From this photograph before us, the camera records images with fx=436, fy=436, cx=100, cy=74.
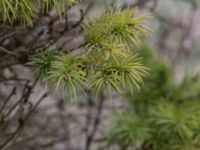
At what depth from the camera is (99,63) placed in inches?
26.7

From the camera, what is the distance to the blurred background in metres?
0.92

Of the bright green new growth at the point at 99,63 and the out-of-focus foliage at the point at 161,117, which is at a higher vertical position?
the bright green new growth at the point at 99,63

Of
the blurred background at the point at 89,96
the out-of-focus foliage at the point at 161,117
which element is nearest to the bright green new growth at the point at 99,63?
the blurred background at the point at 89,96

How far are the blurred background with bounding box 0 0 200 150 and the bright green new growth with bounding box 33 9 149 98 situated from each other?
62 millimetres

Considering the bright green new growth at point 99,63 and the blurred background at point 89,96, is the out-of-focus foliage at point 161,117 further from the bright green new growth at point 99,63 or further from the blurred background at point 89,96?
the bright green new growth at point 99,63

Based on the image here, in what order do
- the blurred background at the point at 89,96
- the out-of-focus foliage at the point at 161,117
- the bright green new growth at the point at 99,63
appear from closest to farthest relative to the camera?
the bright green new growth at the point at 99,63, the blurred background at the point at 89,96, the out-of-focus foliage at the point at 161,117

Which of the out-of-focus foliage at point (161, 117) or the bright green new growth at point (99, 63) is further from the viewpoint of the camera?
the out-of-focus foliage at point (161, 117)

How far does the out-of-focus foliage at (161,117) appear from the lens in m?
1.05

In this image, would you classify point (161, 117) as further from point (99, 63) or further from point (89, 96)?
point (89, 96)

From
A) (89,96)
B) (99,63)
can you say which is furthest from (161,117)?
(89,96)

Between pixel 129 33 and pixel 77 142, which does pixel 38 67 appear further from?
pixel 77 142

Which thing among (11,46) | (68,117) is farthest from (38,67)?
(68,117)

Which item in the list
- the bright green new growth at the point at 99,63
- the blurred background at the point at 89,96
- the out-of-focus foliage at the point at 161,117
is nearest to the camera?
the bright green new growth at the point at 99,63

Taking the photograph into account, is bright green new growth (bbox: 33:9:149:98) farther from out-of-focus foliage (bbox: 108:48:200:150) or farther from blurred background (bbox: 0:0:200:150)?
out-of-focus foliage (bbox: 108:48:200:150)
